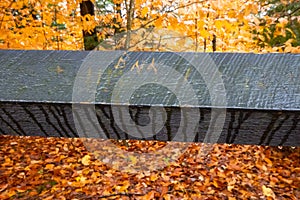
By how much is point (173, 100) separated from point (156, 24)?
2.60 m

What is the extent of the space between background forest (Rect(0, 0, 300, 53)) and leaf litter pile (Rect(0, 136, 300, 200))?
1406 millimetres

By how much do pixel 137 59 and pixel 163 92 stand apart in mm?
157

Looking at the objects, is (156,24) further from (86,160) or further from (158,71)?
(158,71)

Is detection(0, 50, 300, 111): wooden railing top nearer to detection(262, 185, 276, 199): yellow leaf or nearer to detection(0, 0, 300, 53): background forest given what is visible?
detection(0, 0, 300, 53): background forest

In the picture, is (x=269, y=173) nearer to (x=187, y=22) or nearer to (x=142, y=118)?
(x=187, y=22)

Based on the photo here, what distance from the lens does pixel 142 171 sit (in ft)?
9.67

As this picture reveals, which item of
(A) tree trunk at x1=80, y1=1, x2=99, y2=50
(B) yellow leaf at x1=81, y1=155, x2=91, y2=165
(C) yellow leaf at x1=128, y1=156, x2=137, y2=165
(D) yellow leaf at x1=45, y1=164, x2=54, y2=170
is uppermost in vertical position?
(A) tree trunk at x1=80, y1=1, x2=99, y2=50

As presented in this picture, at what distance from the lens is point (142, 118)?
49cm

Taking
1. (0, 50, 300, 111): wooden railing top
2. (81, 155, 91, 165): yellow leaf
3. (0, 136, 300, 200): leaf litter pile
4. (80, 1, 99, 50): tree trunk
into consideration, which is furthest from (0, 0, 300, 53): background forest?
(0, 50, 300, 111): wooden railing top

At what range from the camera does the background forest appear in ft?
9.66

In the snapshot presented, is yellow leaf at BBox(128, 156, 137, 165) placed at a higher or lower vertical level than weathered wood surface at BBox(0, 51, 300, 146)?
lower

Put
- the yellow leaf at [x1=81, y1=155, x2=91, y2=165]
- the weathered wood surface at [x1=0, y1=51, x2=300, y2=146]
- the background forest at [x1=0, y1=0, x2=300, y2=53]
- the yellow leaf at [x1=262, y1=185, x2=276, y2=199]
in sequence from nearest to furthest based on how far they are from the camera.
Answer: the weathered wood surface at [x1=0, y1=51, x2=300, y2=146]
the yellow leaf at [x1=262, y1=185, x2=276, y2=199]
the background forest at [x1=0, y1=0, x2=300, y2=53]
the yellow leaf at [x1=81, y1=155, x2=91, y2=165]

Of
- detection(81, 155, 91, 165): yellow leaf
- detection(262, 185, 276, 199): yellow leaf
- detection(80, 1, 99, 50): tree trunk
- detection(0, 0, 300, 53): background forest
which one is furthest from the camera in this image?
detection(80, 1, 99, 50): tree trunk

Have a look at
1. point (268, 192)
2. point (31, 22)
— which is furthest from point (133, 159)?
point (31, 22)
